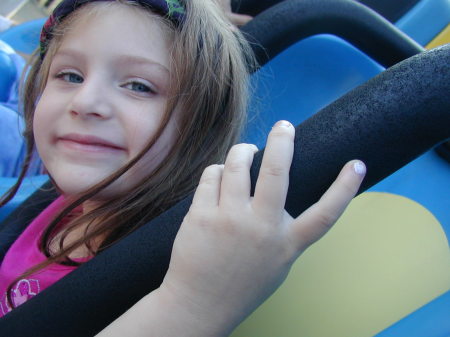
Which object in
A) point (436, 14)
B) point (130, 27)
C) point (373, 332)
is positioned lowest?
point (373, 332)

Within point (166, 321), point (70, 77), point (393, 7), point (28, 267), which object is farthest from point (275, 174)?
point (393, 7)

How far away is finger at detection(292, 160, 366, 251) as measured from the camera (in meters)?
0.29

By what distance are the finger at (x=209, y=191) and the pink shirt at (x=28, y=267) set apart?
33 cm

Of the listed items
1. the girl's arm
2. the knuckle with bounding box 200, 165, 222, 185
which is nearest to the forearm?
the girl's arm

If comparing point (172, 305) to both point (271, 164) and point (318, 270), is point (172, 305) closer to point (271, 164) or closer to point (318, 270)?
point (271, 164)

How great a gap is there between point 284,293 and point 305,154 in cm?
28

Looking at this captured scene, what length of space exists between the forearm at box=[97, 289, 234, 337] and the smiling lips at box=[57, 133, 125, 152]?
0.25 meters

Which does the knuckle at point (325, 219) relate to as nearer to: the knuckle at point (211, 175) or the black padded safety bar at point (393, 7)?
the knuckle at point (211, 175)

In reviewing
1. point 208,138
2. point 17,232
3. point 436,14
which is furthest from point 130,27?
point 436,14

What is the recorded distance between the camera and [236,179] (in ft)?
1.04

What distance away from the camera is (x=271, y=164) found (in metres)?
0.30

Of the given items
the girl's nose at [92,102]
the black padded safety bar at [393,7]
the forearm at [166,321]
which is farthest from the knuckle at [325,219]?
the black padded safety bar at [393,7]

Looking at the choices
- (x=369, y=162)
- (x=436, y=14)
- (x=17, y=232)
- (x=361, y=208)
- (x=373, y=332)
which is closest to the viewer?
(x=369, y=162)

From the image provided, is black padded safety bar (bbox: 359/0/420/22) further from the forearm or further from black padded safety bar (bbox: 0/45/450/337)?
the forearm
